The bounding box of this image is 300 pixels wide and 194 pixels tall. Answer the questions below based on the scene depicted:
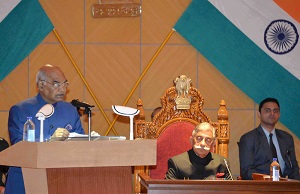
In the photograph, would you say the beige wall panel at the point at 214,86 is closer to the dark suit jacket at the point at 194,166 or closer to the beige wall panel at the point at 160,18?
the beige wall panel at the point at 160,18

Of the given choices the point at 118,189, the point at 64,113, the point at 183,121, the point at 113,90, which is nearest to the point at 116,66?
the point at 113,90

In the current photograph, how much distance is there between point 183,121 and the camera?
5.29 meters

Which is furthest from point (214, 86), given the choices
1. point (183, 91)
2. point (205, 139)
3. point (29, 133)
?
point (29, 133)

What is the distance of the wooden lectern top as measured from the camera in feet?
9.56

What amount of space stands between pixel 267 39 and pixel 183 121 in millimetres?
1628

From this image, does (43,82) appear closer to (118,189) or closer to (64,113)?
(64,113)

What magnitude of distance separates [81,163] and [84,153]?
0.16 feet

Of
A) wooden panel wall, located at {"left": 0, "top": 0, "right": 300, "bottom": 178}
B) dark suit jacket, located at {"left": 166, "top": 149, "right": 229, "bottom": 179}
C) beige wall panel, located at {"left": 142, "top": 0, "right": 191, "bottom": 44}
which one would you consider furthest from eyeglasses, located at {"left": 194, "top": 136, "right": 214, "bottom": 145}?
beige wall panel, located at {"left": 142, "top": 0, "right": 191, "bottom": 44}

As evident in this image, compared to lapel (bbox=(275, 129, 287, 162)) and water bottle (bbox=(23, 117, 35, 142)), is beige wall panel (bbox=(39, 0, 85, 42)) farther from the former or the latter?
water bottle (bbox=(23, 117, 35, 142))

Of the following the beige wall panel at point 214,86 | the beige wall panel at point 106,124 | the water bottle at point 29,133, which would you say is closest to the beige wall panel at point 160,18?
the beige wall panel at point 214,86

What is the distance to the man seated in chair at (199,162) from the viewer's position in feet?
15.3

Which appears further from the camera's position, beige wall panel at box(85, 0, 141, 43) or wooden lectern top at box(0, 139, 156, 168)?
beige wall panel at box(85, 0, 141, 43)

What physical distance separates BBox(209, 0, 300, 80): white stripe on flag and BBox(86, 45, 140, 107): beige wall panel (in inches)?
39.7

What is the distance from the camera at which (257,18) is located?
636cm
